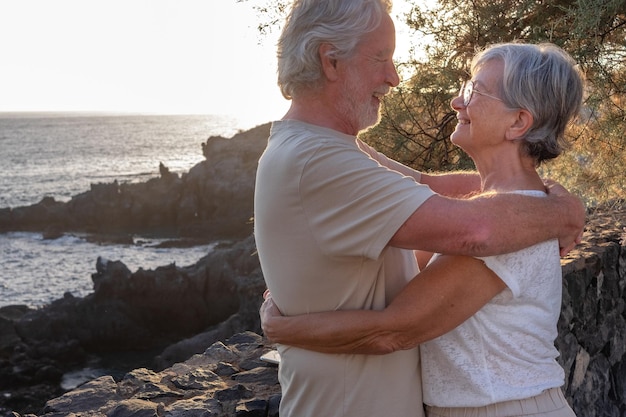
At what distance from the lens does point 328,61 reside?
212cm

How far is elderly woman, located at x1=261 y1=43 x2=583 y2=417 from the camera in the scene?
1980 millimetres

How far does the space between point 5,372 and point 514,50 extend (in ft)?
59.3

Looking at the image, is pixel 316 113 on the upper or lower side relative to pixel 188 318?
upper

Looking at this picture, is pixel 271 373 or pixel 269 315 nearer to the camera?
pixel 269 315

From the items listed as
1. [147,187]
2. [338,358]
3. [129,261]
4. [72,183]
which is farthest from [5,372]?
[72,183]

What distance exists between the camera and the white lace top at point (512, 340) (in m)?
2.02

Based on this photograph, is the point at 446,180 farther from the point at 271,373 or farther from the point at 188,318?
the point at 188,318

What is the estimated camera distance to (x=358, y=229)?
73.2 inches

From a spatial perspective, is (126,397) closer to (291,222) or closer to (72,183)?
(291,222)

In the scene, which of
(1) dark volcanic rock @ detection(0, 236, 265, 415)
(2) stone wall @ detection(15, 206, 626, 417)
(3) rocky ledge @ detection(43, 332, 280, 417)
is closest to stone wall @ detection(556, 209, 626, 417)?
(2) stone wall @ detection(15, 206, 626, 417)

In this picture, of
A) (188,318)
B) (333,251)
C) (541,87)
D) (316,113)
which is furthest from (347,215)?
(188,318)

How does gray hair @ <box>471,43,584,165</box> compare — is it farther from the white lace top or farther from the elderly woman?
the white lace top

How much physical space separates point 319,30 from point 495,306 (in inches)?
35.7

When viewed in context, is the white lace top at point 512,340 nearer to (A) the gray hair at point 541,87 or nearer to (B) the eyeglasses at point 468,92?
(A) the gray hair at point 541,87
